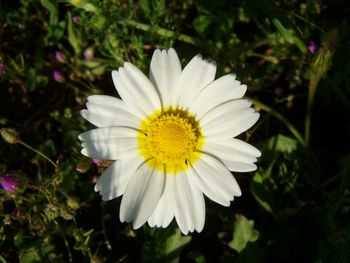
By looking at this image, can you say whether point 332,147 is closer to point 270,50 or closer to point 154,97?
point 270,50

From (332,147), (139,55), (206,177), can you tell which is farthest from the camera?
(332,147)

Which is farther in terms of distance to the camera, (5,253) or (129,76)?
(5,253)

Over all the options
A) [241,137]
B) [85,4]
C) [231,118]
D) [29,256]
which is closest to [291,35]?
[241,137]

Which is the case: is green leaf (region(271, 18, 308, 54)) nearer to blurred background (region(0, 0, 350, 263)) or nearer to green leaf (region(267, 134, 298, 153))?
blurred background (region(0, 0, 350, 263))

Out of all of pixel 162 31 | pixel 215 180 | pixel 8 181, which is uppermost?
pixel 162 31

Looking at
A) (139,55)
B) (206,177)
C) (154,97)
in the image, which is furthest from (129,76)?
(206,177)

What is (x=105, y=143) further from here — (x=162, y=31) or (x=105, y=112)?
(x=162, y=31)

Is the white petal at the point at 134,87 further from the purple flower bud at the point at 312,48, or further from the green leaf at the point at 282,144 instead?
the purple flower bud at the point at 312,48
